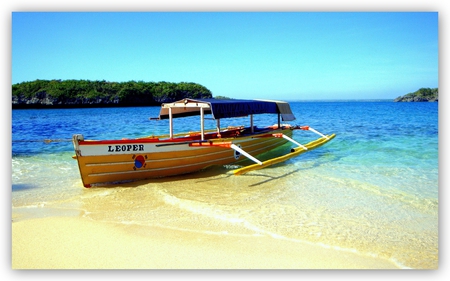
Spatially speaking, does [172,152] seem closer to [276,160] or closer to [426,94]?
[276,160]

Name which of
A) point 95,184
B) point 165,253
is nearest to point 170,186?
point 95,184

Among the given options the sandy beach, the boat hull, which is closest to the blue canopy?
the boat hull

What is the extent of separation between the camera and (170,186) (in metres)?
8.24

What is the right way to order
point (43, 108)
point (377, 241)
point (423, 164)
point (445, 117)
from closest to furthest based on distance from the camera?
point (377, 241) → point (445, 117) → point (423, 164) → point (43, 108)

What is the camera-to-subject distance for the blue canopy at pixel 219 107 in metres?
8.65

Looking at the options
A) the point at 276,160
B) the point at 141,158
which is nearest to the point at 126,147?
the point at 141,158

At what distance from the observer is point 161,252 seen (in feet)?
15.8

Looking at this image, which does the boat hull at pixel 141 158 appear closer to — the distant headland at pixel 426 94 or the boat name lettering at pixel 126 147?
the boat name lettering at pixel 126 147

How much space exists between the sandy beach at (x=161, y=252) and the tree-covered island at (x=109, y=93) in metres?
18.7

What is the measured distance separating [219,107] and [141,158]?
2.12 meters

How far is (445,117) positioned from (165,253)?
A: 15.0ft

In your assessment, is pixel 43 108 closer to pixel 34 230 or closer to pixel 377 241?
pixel 34 230

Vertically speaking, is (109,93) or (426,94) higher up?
(109,93)

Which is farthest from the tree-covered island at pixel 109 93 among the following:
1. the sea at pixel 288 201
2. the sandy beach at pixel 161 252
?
the sandy beach at pixel 161 252
